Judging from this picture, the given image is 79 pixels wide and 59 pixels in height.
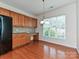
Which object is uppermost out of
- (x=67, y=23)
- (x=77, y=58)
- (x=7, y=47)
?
(x=67, y=23)

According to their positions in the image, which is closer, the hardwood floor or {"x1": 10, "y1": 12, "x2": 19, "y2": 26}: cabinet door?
the hardwood floor

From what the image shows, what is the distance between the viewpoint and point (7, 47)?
188 inches

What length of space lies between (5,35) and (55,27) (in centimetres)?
410

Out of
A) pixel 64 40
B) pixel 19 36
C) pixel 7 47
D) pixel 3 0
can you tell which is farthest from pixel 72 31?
pixel 3 0

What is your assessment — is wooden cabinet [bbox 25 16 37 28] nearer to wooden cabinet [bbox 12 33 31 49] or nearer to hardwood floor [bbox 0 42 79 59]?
wooden cabinet [bbox 12 33 31 49]

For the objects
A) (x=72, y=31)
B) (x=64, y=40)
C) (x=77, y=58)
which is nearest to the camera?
(x=77, y=58)

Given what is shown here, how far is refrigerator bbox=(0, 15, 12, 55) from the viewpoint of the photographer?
14.3ft

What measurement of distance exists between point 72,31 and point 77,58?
2.42 meters

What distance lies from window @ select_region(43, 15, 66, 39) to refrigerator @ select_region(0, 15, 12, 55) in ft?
11.9

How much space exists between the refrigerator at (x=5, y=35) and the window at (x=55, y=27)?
3621 mm

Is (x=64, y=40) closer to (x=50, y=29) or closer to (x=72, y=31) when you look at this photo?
Result: (x=72, y=31)

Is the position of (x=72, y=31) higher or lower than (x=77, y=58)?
higher

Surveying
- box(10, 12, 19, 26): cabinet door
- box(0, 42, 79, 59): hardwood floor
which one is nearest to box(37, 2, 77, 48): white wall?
box(0, 42, 79, 59): hardwood floor

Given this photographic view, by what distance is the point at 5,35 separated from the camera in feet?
15.1
